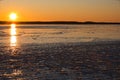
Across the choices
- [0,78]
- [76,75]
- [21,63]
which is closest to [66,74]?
[76,75]

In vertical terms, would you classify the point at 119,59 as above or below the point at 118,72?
below

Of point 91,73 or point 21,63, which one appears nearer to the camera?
point 91,73

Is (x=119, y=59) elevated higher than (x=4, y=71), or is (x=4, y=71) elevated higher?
(x=4, y=71)

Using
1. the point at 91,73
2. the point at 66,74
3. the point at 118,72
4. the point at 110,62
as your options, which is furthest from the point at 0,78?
the point at 110,62

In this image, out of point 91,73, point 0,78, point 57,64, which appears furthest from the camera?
point 57,64

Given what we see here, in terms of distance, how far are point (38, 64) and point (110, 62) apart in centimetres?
496

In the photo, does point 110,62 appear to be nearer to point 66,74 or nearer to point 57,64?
point 57,64

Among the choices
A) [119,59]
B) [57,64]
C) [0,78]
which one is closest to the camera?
[0,78]

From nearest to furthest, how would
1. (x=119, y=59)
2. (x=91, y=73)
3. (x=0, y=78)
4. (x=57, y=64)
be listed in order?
(x=0, y=78), (x=91, y=73), (x=57, y=64), (x=119, y=59)

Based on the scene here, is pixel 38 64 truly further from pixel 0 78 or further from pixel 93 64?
pixel 0 78

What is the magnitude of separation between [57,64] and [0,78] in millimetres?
5758

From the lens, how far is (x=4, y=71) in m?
20.1

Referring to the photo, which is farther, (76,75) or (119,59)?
(119,59)

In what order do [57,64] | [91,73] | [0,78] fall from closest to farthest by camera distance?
1. [0,78]
2. [91,73]
3. [57,64]
